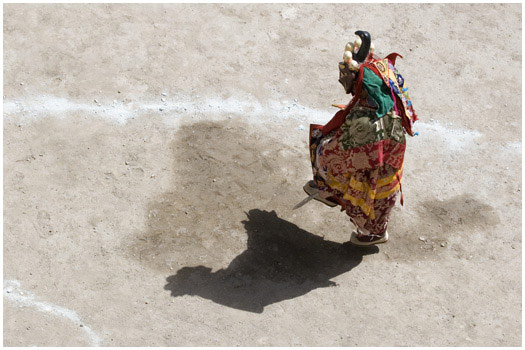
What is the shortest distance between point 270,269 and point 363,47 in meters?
2.42

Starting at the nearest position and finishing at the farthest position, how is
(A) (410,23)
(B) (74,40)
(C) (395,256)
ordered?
1. (C) (395,256)
2. (B) (74,40)
3. (A) (410,23)

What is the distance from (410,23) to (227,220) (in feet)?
14.1

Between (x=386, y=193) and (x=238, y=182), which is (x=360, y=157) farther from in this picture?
(x=238, y=182)

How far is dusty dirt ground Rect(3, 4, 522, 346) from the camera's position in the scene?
7465 millimetres

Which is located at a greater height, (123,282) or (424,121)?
(424,121)

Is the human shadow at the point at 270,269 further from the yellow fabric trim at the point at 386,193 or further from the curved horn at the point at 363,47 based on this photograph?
the curved horn at the point at 363,47

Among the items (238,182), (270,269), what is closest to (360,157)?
(270,269)

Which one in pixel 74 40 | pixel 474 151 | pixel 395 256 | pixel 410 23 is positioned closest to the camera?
pixel 395 256

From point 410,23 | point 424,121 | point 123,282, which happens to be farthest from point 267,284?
point 410,23

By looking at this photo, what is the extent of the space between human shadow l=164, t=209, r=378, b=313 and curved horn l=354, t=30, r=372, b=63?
2.18 metres

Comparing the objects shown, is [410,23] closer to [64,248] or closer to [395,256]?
[395,256]

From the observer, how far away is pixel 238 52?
1013cm

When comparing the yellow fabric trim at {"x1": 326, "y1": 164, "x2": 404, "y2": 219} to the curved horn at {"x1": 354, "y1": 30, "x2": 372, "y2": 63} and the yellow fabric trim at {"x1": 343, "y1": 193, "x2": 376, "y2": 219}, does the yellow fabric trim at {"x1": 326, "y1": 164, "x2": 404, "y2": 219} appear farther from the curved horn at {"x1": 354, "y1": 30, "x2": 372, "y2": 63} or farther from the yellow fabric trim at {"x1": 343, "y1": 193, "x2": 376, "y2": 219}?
the curved horn at {"x1": 354, "y1": 30, "x2": 372, "y2": 63}

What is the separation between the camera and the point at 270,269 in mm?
7871
